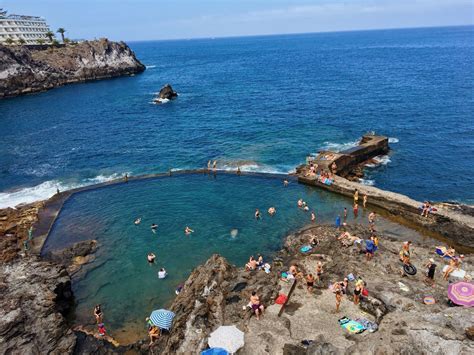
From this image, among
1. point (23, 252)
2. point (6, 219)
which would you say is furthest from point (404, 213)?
point (6, 219)

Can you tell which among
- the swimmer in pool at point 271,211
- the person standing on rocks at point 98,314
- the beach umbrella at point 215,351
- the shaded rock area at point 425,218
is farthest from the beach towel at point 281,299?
the shaded rock area at point 425,218

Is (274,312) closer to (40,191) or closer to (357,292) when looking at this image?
(357,292)

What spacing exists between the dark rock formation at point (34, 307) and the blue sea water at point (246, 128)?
861 inches

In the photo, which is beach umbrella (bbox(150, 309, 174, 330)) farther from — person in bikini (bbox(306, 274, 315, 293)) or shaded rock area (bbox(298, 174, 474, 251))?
shaded rock area (bbox(298, 174, 474, 251))

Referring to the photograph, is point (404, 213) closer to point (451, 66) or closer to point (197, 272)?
point (197, 272)

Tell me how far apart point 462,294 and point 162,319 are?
1832cm

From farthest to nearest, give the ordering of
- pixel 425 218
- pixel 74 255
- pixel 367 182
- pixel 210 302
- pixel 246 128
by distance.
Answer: pixel 246 128 < pixel 367 182 < pixel 425 218 < pixel 74 255 < pixel 210 302

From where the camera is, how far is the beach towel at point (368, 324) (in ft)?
64.6

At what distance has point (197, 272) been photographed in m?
26.7

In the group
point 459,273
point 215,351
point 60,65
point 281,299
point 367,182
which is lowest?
point 367,182

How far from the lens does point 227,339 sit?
19.0 metres

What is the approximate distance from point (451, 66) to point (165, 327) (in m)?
150

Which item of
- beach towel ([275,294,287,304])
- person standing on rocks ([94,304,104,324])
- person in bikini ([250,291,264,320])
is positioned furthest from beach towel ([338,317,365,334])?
person standing on rocks ([94,304,104,324])

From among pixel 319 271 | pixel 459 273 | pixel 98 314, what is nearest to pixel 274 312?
pixel 319 271
